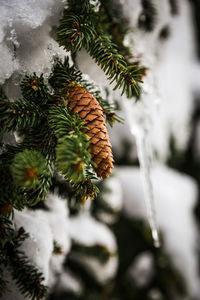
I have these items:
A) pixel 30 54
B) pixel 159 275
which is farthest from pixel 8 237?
pixel 159 275

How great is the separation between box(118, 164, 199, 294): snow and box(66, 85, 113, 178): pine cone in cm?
127

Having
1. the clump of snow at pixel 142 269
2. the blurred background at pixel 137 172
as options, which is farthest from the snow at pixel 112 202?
the clump of snow at pixel 142 269

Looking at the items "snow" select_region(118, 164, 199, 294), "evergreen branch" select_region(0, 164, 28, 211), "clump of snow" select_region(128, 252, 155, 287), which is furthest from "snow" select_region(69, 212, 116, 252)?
"evergreen branch" select_region(0, 164, 28, 211)

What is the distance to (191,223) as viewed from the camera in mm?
1709

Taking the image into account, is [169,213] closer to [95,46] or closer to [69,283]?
[69,283]

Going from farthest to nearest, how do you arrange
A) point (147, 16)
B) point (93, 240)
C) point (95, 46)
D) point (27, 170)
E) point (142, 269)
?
1. point (142, 269)
2. point (93, 240)
3. point (147, 16)
4. point (95, 46)
5. point (27, 170)

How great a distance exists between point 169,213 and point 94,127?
141 cm

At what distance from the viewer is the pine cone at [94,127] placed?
0.34 m

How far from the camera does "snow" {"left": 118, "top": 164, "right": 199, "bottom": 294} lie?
1592 mm

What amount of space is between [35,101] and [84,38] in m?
0.12

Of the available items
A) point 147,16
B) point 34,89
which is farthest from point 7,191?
point 147,16

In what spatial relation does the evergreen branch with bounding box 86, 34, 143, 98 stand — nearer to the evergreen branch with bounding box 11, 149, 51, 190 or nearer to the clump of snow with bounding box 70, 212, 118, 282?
the evergreen branch with bounding box 11, 149, 51, 190

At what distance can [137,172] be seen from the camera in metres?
1.63

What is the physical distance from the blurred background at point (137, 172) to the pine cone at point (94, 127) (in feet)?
0.28
